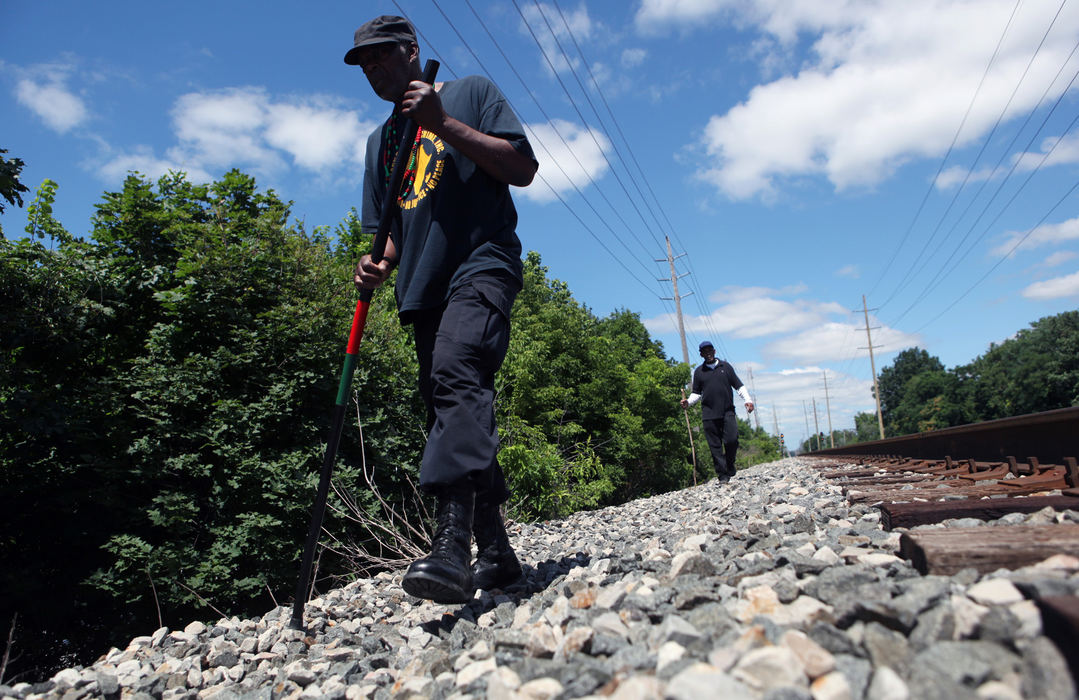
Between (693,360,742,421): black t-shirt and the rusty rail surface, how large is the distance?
2.98 m

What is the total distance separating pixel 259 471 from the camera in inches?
205

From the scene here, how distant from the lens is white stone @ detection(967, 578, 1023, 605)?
1.23 meters

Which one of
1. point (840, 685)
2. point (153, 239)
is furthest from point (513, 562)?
point (153, 239)

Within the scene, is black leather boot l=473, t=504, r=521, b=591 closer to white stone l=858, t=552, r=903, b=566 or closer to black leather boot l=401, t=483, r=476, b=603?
black leather boot l=401, t=483, r=476, b=603

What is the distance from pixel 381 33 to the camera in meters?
2.59

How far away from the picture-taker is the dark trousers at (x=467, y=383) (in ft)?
7.45

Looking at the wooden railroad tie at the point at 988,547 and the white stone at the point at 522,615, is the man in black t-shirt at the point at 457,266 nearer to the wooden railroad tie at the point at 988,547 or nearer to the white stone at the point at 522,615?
the white stone at the point at 522,615

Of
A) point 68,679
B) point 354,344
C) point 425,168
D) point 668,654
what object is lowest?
point 68,679

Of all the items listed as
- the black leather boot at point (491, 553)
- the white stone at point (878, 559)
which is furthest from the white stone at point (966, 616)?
the black leather boot at point (491, 553)

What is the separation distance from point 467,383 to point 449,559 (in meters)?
0.62

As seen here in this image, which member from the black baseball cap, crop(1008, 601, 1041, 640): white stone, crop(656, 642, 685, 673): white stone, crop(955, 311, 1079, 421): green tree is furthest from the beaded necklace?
crop(955, 311, 1079, 421): green tree

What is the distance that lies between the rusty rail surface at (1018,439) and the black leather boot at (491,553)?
374 centimetres

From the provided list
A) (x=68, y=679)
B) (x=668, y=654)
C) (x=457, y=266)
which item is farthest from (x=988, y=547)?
(x=68, y=679)

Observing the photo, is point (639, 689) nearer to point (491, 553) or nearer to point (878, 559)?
point (878, 559)
